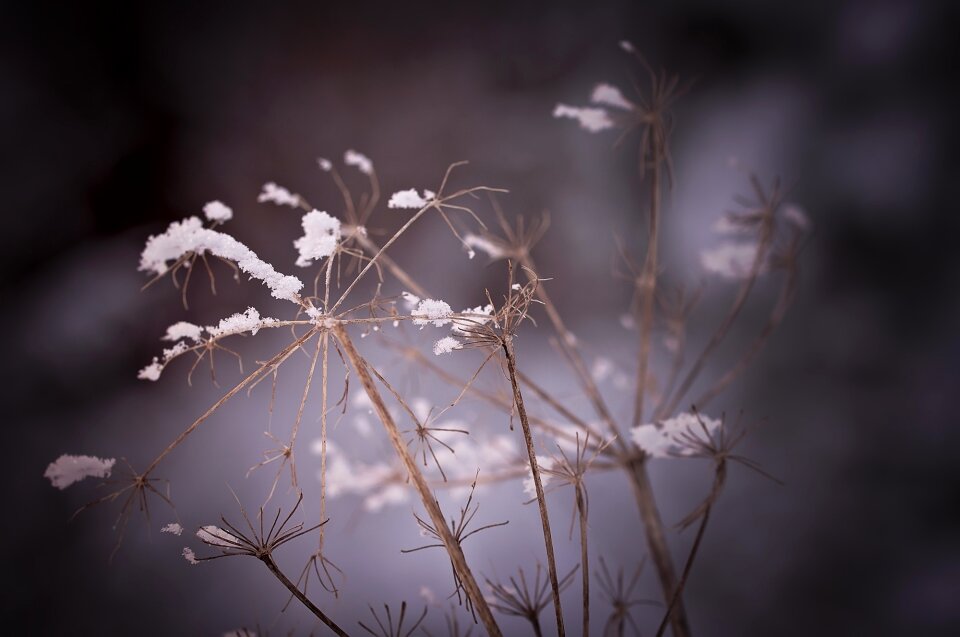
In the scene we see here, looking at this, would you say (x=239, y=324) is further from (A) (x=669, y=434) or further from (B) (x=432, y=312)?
(A) (x=669, y=434)

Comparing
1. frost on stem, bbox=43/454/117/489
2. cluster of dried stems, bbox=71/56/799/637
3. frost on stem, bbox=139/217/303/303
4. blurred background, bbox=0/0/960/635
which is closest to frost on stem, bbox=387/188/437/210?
cluster of dried stems, bbox=71/56/799/637

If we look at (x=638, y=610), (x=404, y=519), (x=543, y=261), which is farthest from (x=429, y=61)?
(x=638, y=610)

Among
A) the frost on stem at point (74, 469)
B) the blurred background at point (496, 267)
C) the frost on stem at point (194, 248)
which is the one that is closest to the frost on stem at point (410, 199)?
the frost on stem at point (194, 248)

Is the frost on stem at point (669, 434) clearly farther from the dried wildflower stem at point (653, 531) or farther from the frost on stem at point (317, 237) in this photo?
the frost on stem at point (317, 237)

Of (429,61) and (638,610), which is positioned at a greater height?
(429,61)

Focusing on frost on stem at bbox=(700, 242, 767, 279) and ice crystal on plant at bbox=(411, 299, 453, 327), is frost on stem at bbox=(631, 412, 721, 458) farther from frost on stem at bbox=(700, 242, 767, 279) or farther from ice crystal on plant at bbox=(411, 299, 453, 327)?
frost on stem at bbox=(700, 242, 767, 279)

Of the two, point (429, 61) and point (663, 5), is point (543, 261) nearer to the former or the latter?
point (429, 61)
